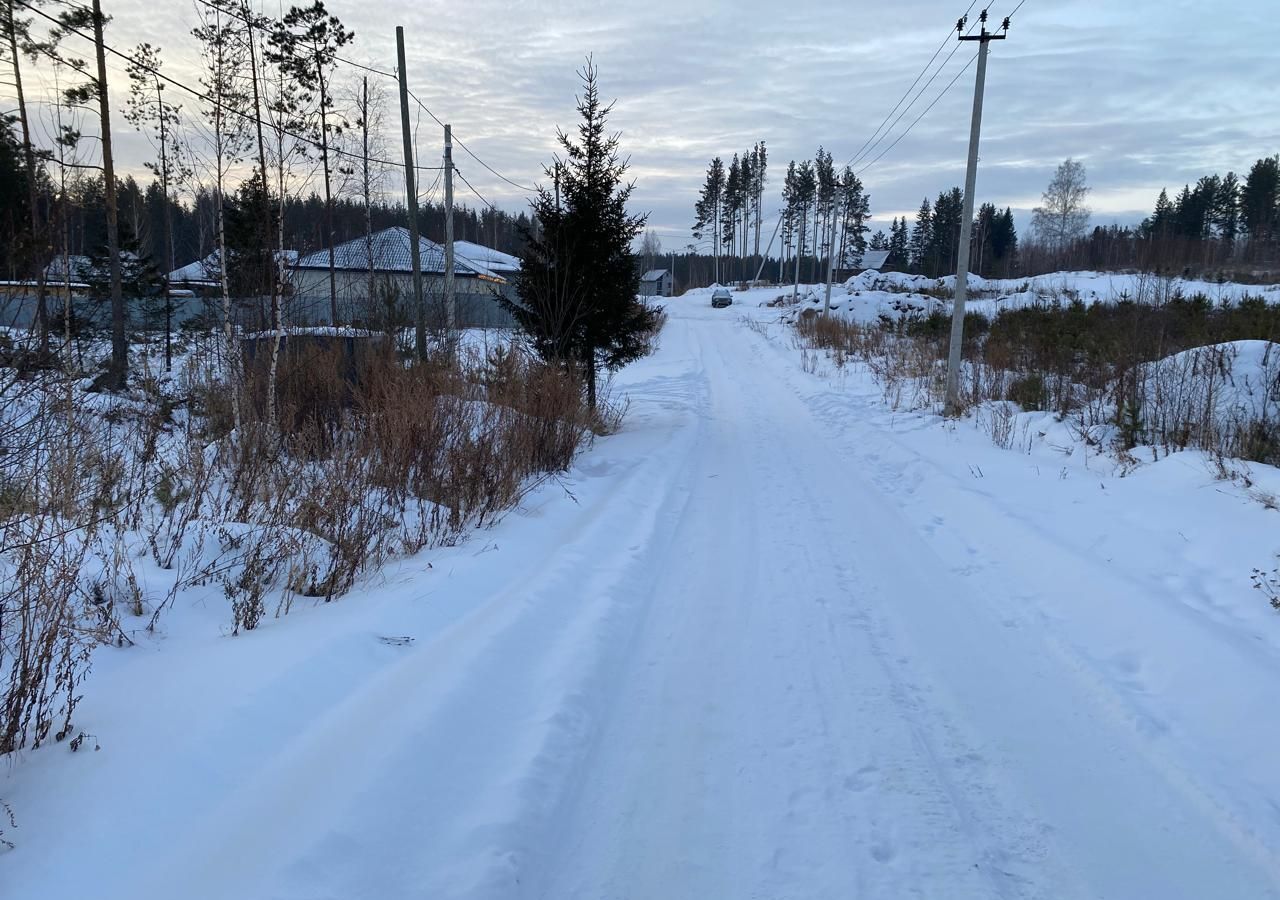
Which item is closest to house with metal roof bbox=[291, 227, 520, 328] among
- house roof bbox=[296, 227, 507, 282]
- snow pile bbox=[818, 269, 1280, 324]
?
house roof bbox=[296, 227, 507, 282]

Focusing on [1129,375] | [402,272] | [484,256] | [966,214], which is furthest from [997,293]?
[484,256]

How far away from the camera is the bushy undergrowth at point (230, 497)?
3525 millimetres

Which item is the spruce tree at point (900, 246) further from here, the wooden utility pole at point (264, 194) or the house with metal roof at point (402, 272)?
the wooden utility pole at point (264, 194)

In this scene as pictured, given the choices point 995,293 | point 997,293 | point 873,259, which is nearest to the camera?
point 997,293

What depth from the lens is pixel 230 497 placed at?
5.98 meters

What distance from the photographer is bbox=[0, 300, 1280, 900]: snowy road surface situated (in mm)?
2566

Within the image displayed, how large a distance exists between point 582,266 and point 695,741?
991 cm

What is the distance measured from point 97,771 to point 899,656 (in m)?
3.97

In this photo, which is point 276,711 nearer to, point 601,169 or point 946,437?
point 946,437

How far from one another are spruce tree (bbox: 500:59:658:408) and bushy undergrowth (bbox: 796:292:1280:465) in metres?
5.68

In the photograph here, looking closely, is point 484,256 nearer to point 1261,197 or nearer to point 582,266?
point 582,266

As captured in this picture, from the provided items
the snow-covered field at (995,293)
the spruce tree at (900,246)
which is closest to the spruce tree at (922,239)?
the spruce tree at (900,246)

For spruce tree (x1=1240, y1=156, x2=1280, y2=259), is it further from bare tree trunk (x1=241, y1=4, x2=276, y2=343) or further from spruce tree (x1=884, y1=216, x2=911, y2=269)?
bare tree trunk (x1=241, y1=4, x2=276, y2=343)

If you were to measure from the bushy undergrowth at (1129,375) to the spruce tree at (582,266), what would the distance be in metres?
5.68
